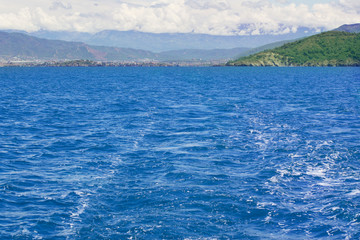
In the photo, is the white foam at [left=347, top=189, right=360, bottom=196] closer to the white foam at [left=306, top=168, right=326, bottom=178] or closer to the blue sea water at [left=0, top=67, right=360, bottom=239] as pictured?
the blue sea water at [left=0, top=67, right=360, bottom=239]

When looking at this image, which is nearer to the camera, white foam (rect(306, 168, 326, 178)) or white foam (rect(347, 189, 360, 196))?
white foam (rect(347, 189, 360, 196))

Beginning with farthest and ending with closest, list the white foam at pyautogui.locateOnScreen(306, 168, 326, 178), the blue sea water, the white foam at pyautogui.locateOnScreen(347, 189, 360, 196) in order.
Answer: the white foam at pyautogui.locateOnScreen(306, 168, 326, 178), the white foam at pyautogui.locateOnScreen(347, 189, 360, 196), the blue sea water

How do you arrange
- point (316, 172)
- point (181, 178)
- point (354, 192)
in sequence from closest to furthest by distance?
point (354, 192), point (181, 178), point (316, 172)

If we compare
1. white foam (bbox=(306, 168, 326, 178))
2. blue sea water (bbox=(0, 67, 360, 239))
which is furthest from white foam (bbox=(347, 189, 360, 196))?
white foam (bbox=(306, 168, 326, 178))

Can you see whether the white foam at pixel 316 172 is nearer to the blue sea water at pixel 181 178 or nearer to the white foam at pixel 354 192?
the blue sea water at pixel 181 178

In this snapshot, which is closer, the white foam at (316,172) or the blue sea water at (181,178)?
the blue sea water at (181,178)

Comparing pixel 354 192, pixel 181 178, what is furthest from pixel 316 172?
pixel 181 178

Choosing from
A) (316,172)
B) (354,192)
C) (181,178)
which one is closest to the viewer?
(354,192)

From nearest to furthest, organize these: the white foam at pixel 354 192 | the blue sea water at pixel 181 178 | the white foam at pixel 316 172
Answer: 1. the blue sea water at pixel 181 178
2. the white foam at pixel 354 192
3. the white foam at pixel 316 172

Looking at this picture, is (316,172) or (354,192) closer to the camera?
(354,192)

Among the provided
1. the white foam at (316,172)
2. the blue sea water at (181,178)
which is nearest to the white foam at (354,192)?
the blue sea water at (181,178)

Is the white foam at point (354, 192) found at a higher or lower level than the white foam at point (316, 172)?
lower

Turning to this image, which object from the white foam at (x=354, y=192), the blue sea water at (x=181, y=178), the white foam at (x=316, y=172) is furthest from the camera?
the white foam at (x=316, y=172)

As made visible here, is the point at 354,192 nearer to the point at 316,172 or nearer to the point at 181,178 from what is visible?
the point at 316,172
